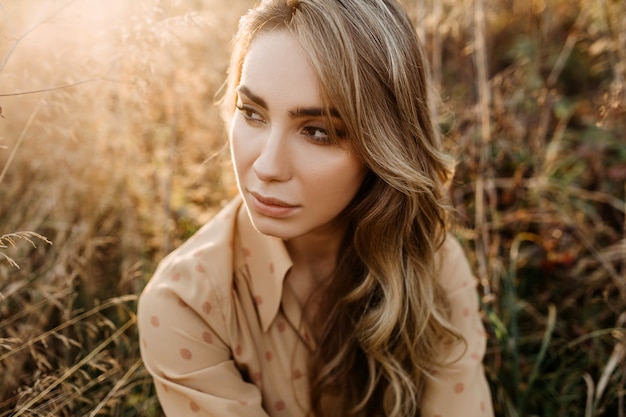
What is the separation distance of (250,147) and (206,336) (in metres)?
0.55

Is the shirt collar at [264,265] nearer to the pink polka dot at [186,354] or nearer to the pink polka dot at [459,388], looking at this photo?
the pink polka dot at [186,354]

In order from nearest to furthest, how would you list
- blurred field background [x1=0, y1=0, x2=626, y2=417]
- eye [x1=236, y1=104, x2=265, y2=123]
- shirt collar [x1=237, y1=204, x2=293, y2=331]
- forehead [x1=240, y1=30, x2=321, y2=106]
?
forehead [x1=240, y1=30, x2=321, y2=106] < eye [x1=236, y1=104, x2=265, y2=123] < shirt collar [x1=237, y1=204, x2=293, y2=331] < blurred field background [x1=0, y1=0, x2=626, y2=417]

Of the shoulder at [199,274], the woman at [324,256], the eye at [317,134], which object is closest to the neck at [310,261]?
the woman at [324,256]

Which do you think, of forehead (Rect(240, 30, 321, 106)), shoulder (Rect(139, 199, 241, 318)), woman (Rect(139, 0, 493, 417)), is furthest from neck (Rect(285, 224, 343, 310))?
forehead (Rect(240, 30, 321, 106))

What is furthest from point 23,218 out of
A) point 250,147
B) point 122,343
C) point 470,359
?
point 470,359

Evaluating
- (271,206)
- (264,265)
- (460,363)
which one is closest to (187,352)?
(264,265)

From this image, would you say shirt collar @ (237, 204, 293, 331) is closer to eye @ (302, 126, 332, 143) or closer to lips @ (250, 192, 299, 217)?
lips @ (250, 192, 299, 217)

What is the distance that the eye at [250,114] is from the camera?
1.49 m

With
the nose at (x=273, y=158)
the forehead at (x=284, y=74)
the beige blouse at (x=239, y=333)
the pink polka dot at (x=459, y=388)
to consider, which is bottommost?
the pink polka dot at (x=459, y=388)

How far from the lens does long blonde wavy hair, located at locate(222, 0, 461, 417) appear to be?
55.8 inches

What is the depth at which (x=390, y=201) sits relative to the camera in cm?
165

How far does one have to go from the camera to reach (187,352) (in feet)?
5.20

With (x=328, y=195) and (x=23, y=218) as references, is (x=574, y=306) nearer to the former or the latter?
(x=328, y=195)

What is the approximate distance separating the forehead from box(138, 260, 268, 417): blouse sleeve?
1.88ft
